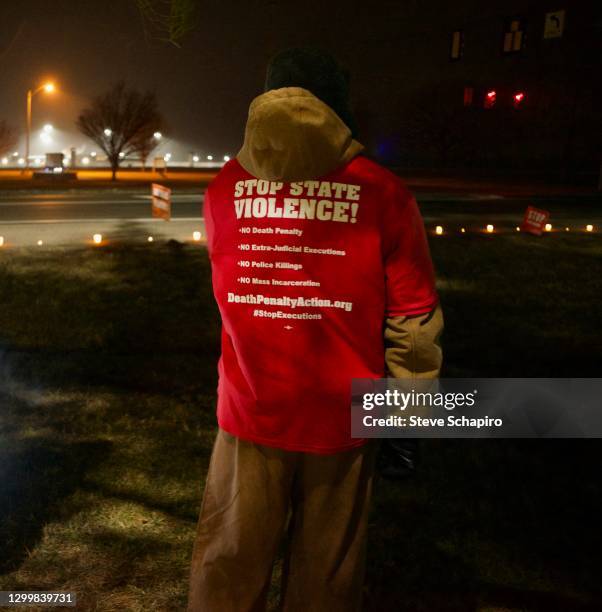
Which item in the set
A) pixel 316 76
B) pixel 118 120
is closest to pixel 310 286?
pixel 316 76

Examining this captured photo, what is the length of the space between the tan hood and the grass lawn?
202 centimetres

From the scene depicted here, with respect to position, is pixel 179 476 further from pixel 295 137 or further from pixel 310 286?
pixel 295 137

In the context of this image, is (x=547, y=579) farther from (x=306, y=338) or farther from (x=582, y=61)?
(x=582, y=61)

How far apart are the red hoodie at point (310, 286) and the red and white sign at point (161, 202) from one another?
1510 cm

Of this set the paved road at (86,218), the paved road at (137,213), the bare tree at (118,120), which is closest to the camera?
the paved road at (86,218)

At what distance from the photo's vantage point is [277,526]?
204cm

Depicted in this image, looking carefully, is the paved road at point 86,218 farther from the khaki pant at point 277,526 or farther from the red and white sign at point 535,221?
the khaki pant at point 277,526

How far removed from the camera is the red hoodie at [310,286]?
186 centimetres

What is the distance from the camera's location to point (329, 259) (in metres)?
1.86

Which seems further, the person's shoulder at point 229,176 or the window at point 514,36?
the window at point 514,36

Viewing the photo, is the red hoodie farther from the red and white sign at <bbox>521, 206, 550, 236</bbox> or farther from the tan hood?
the red and white sign at <bbox>521, 206, 550, 236</bbox>

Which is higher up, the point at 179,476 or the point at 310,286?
the point at 310,286

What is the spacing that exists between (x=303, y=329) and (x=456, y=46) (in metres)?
25.1

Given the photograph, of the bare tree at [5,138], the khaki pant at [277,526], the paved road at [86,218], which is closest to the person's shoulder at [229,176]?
the khaki pant at [277,526]
